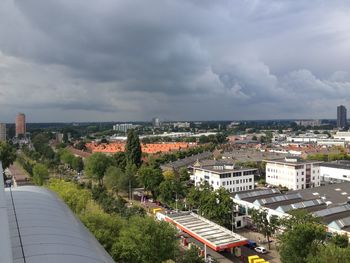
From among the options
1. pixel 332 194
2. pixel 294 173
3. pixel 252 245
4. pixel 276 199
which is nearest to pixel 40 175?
Answer: pixel 276 199

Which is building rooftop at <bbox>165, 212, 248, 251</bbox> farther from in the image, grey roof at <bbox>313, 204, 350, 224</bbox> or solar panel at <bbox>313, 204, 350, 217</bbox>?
solar panel at <bbox>313, 204, 350, 217</bbox>

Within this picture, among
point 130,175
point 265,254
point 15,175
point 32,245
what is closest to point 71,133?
point 15,175

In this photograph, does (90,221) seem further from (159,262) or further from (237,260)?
(237,260)

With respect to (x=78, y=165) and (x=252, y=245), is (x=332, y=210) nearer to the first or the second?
(x=252, y=245)

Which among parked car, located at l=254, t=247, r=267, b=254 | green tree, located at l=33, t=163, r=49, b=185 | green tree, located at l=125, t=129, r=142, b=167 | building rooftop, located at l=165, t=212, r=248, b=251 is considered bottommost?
parked car, located at l=254, t=247, r=267, b=254

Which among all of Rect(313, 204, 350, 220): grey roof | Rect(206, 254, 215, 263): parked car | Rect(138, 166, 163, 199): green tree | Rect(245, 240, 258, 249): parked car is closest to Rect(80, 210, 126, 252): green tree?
Rect(206, 254, 215, 263): parked car

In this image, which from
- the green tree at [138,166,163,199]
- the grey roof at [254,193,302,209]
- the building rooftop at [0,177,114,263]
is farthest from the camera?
the green tree at [138,166,163,199]

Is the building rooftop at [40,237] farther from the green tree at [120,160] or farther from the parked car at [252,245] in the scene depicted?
the green tree at [120,160]
